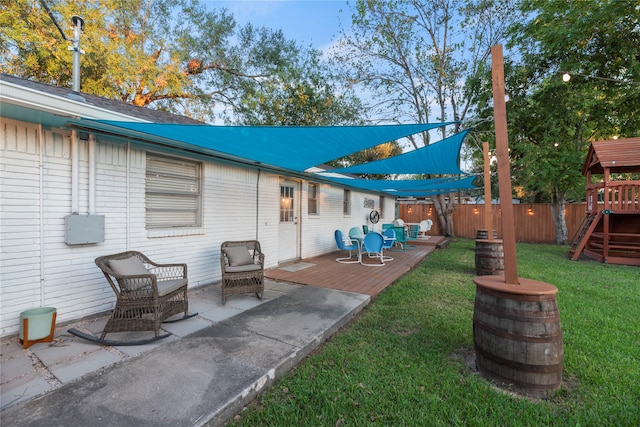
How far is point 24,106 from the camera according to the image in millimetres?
2273

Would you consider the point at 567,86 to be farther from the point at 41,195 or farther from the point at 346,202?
the point at 41,195

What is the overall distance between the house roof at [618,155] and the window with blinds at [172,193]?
10.8 metres

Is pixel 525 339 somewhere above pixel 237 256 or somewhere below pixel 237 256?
below

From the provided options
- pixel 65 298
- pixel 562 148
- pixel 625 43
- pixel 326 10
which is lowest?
pixel 65 298

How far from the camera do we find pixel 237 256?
4.27 m

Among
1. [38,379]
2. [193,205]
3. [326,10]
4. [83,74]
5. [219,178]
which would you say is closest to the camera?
[38,379]

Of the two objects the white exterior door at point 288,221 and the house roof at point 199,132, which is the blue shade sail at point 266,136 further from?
the white exterior door at point 288,221

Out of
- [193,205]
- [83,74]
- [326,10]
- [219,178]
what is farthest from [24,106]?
[326,10]

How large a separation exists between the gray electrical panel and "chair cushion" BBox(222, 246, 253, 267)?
4.96 feet

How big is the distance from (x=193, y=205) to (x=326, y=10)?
11.0 m

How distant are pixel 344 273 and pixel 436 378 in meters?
3.57

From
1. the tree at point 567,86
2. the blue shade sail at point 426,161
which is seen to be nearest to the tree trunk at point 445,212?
the tree at point 567,86

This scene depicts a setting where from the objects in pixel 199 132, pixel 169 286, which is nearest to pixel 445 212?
pixel 199 132

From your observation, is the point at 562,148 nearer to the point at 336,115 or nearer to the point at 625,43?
the point at 625,43
